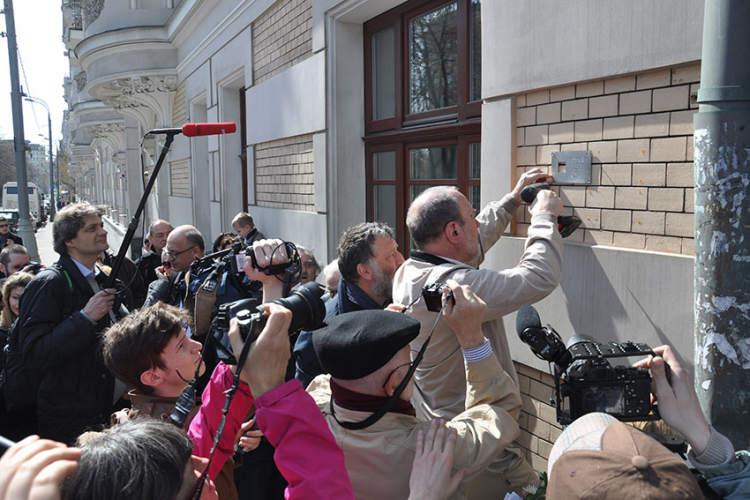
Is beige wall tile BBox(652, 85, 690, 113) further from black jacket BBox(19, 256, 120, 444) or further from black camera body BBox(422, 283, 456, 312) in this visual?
black jacket BBox(19, 256, 120, 444)

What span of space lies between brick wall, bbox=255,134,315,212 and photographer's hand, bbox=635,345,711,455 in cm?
459

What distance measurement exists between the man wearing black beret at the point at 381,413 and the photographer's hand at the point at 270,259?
0.69 m

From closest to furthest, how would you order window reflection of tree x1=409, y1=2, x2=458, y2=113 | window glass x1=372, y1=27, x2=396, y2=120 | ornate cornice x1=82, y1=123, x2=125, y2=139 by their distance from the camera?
window reflection of tree x1=409, y1=2, x2=458, y2=113 < window glass x1=372, y1=27, x2=396, y2=120 < ornate cornice x1=82, y1=123, x2=125, y2=139

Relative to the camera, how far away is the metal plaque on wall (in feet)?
10.00

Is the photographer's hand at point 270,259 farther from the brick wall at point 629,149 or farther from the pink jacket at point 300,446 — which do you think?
the brick wall at point 629,149

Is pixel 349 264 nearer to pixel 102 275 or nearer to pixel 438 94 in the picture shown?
pixel 102 275

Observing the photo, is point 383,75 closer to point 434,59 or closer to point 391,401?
point 434,59

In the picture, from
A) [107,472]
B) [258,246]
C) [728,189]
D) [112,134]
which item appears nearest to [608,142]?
[728,189]

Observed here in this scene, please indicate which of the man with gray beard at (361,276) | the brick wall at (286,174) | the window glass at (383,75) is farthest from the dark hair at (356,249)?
the brick wall at (286,174)

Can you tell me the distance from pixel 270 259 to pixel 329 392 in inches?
24.0

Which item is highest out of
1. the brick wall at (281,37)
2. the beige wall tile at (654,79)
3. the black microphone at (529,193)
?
the brick wall at (281,37)

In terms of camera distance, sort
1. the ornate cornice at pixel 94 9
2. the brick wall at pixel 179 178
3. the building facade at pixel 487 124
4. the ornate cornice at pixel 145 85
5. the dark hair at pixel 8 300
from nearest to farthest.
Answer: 1. the building facade at pixel 487 124
2. the dark hair at pixel 8 300
3. the ornate cornice at pixel 145 85
4. the brick wall at pixel 179 178
5. the ornate cornice at pixel 94 9

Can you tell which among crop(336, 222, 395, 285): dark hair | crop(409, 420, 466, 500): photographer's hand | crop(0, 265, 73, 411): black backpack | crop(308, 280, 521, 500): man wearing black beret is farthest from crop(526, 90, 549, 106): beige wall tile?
crop(0, 265, 73, 411): black backpack

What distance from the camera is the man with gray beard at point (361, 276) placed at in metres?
2.75
